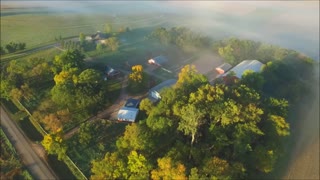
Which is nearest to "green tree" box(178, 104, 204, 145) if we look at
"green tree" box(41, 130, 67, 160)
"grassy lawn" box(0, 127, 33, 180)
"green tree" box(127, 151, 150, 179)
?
"green tree" box(127, 151, 150, 179)

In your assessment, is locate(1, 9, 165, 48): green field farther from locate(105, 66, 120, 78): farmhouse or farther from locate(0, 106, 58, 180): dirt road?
locate(0, 106, 58, 180): dirt road

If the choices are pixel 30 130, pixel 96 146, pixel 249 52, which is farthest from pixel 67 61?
pixel 249 52

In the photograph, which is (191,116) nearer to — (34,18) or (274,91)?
(274,91)

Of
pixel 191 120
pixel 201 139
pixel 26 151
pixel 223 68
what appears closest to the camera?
pixel 191 120

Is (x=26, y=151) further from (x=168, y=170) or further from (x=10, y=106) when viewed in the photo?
(x=168, y=170)

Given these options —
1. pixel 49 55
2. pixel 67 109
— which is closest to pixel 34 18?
pixel 49 55
